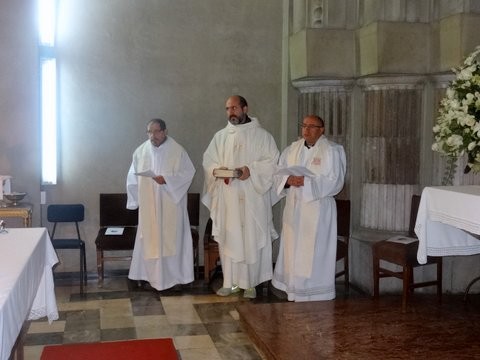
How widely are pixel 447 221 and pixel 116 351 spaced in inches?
97.9

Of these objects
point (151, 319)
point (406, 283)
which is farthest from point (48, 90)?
point (406, 283)

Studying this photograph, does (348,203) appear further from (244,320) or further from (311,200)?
(244,320)

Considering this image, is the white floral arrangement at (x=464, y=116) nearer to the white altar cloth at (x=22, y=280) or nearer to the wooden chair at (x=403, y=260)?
the wooden chair at (x=403, y=260)

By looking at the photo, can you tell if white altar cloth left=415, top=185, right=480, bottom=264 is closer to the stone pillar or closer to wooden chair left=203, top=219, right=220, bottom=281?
the stone pillar

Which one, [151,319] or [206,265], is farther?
[206,265]

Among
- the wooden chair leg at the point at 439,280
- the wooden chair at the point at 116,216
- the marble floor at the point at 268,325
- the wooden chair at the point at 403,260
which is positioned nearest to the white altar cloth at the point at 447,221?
the marble floor at the point at 268,325

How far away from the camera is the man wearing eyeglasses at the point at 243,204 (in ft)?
22.6

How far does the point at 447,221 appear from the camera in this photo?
473 cm

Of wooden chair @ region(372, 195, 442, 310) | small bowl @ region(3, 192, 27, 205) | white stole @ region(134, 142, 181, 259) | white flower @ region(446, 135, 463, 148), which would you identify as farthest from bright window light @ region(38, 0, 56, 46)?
white flower @ region(446, 135, 463, 148)

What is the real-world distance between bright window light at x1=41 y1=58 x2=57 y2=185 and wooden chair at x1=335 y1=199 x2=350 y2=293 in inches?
132

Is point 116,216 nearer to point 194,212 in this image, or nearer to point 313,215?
point 194,212

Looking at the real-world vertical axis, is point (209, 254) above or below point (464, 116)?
below

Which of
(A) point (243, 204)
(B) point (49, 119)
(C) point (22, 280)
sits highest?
(B) point (49, 119)

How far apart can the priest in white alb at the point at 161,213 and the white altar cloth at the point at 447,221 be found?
2946mm
